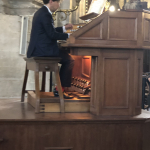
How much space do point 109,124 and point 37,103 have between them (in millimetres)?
909

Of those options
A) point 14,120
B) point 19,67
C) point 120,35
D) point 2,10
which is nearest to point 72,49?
point 120,35

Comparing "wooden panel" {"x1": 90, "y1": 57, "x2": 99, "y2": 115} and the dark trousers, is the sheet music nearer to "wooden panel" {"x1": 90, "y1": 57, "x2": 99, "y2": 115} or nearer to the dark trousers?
the dark trousers

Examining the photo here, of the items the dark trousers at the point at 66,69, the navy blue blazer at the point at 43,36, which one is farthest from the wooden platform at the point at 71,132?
the navy blue blazer at the point at 43,36

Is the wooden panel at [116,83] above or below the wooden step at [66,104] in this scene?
above

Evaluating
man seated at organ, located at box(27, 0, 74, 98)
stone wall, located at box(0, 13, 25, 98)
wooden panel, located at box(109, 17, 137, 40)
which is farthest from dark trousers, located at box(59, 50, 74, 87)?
stone wall, located at box(0, 13, 25, 98)

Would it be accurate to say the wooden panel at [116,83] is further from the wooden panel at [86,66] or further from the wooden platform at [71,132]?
the wooden panel at [86,66]

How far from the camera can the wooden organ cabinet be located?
302cm

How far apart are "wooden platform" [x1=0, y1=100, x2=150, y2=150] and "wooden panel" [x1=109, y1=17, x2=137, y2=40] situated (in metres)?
0.95

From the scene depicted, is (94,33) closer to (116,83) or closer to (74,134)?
(116,83)

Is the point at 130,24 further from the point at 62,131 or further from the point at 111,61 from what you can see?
the point at 62,131

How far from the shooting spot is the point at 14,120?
2.77 m

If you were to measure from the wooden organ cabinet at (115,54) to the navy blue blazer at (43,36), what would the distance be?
288 millimetres

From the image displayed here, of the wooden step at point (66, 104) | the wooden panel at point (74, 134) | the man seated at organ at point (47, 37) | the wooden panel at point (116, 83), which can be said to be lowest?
the wooden panel at point (74, 134)

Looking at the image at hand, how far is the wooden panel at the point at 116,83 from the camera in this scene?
311cm
